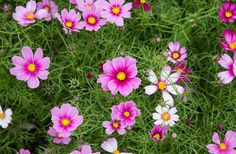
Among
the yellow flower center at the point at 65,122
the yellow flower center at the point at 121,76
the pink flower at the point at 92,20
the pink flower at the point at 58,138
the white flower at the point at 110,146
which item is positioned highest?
the pink flower at the point at 92,20

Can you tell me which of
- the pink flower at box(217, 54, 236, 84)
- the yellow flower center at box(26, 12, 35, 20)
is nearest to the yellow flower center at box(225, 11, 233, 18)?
the pink flower at box(217, 54, 236, 84)

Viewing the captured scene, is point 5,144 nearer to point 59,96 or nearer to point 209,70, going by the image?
A: point 59,96

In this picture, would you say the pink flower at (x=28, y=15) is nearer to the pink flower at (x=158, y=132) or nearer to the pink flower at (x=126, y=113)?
the pink flower at (x=126, y=113)

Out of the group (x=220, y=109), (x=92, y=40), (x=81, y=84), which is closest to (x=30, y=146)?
(x=81, y=84)

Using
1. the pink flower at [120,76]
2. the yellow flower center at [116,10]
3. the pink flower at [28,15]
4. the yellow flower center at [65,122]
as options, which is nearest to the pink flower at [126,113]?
the pink flower at [120,76]

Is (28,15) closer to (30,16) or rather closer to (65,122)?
(30,16)

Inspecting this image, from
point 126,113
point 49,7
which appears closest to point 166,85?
point 126,113

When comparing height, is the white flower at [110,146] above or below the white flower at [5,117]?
below

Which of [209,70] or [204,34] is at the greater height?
[204,34]
